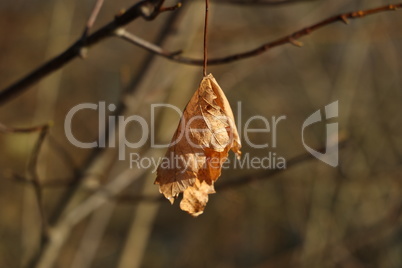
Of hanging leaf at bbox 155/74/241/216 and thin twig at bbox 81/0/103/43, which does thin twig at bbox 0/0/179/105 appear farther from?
hanging leaf at bbox 155/74/241/216

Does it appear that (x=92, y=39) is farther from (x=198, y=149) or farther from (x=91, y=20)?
(x=198, y=149)

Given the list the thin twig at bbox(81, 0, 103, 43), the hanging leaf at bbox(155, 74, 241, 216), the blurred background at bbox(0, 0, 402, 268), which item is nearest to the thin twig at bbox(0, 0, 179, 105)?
the thin twig at bbox(81, 0, 103, 43)

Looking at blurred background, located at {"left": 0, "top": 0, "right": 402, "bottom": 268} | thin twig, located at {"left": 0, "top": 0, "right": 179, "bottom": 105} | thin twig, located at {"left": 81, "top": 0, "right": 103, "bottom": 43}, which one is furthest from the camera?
blurred background, located at {"left": 0, "top": 0, "right": 402, "bottom": 268}

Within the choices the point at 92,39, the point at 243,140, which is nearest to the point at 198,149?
the point at 92,39

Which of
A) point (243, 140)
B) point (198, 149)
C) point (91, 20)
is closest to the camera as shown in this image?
point (198, 149)

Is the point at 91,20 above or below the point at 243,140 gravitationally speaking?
above

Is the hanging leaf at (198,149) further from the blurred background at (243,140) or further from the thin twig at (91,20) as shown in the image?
the blurred background at (243,140)

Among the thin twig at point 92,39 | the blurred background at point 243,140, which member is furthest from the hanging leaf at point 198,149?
the blurred background at point 243,140
